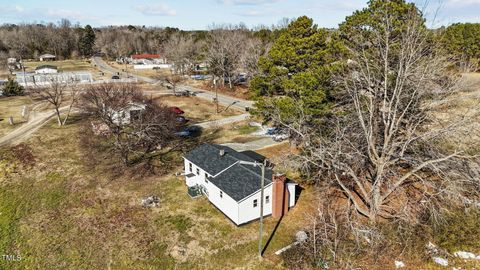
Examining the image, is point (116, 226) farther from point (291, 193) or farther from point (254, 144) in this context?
point (254, 144)

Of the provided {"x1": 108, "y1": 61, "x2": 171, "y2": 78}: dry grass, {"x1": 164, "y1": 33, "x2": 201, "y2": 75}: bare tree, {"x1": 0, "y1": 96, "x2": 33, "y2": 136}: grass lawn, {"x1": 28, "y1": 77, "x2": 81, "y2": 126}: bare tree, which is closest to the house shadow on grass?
{"x1": 28, "y1": 77, "x2": 81, "y2": 126}: bare tree

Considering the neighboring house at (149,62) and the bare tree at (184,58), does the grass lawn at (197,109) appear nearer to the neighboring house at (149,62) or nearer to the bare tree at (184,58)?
the bare tree at (184,58)

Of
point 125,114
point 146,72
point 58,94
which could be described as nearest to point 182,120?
point 125,114

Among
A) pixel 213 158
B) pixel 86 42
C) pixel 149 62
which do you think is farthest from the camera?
pixel 86 42

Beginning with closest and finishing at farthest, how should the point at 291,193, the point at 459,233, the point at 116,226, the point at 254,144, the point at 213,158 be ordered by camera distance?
the point at 459,233, the point at 116,226, the point at 291,193, the point at 213,158, the point at 254,144

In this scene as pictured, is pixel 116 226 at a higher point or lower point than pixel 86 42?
lower

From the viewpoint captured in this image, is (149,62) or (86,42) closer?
(149,62)

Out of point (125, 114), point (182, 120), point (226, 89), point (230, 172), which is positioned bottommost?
point (182, 120)

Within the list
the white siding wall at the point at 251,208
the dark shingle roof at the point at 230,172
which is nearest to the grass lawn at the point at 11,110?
the dark shingle roof at the point at 230,172
